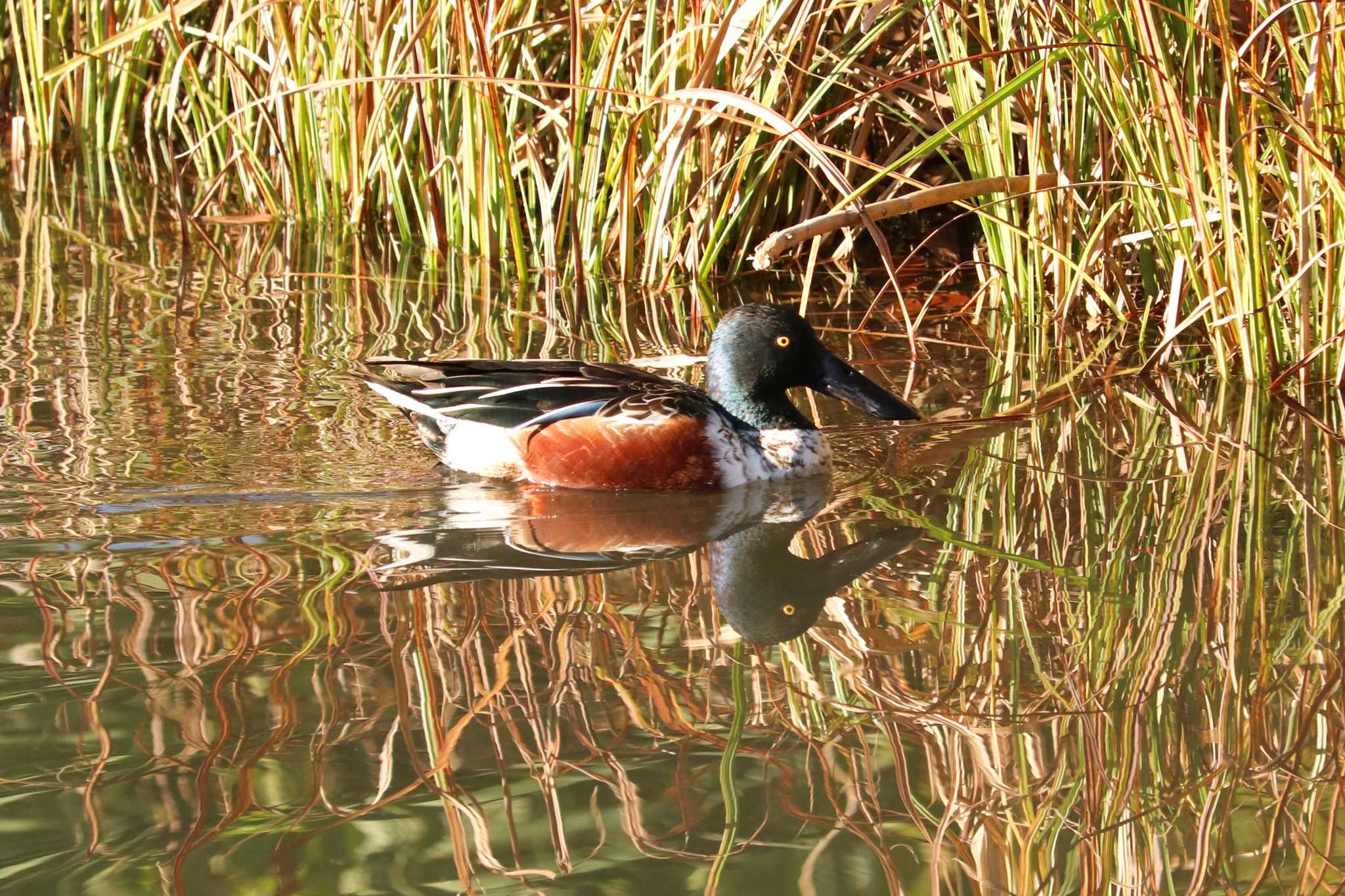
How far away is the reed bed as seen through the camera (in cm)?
497

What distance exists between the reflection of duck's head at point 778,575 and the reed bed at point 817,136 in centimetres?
109

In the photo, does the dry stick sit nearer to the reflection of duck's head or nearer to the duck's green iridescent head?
the duck's green iridescent head

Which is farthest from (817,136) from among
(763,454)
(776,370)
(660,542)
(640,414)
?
(660,542)

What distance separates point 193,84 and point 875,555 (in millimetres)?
4564

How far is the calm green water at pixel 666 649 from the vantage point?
263 centimetres

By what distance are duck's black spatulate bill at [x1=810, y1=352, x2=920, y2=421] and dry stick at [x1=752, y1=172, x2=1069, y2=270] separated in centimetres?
40

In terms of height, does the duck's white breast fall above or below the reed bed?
below

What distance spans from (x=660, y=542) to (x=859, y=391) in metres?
1.03

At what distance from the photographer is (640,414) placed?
466cm

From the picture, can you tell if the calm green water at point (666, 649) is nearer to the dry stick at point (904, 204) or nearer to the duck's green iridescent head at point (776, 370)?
the duck's green iridescent head at point (776, 370)

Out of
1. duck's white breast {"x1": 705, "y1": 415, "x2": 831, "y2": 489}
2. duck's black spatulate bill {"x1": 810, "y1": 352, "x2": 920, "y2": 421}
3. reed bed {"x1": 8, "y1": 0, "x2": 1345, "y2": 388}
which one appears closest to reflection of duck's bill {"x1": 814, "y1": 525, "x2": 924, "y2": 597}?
duck's white breast {"x1": 705, "y1": 415, "x2": 831, "y2": 489}

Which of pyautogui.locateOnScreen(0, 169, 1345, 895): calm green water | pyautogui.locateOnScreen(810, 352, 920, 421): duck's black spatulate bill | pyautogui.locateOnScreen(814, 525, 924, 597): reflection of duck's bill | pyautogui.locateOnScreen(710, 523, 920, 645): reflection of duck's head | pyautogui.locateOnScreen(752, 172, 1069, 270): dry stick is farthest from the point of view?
pyautogui.locateOnScreen(752, 172, 1069, 270): dry stick

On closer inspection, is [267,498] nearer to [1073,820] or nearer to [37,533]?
[37,533]

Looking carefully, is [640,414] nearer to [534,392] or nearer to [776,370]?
[534,392]
